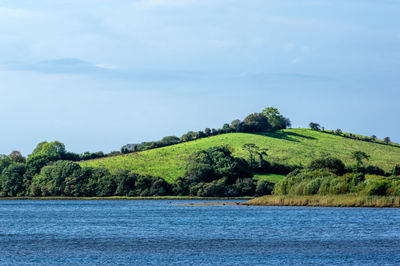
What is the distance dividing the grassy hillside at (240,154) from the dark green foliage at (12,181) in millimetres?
19960

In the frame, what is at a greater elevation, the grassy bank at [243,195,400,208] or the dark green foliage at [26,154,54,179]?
the dark green foliage at [26,154,54,179]

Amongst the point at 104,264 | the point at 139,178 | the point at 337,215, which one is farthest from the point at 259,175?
the point at 104,264

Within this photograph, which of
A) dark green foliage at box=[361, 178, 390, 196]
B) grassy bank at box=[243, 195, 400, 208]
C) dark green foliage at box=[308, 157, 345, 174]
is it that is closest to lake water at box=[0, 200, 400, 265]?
grassy bank at box=[243, 195, 400, 208]

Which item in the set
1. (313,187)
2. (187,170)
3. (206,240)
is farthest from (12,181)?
(206,240)

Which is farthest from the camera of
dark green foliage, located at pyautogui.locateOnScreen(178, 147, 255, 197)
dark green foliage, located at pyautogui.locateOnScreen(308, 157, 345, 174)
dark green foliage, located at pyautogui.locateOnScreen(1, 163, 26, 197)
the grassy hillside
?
the grassy hillside

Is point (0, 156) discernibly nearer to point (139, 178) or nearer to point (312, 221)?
point (139, 178)

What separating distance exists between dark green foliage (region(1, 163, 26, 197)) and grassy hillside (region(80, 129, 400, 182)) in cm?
1996

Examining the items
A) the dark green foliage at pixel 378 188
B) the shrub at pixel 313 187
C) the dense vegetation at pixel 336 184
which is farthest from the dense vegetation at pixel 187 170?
the dark green foliage at pixel 378 188

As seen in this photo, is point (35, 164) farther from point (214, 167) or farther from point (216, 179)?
point (216, 179)

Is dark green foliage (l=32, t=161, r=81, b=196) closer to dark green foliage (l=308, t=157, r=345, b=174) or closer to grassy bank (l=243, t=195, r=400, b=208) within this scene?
dark green foliage (l=308, t=157, r=345, b=174)

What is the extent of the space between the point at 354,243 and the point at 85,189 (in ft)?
376

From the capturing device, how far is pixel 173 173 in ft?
532

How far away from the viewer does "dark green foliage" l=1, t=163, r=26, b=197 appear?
16788cm

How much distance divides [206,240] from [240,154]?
119980mm
